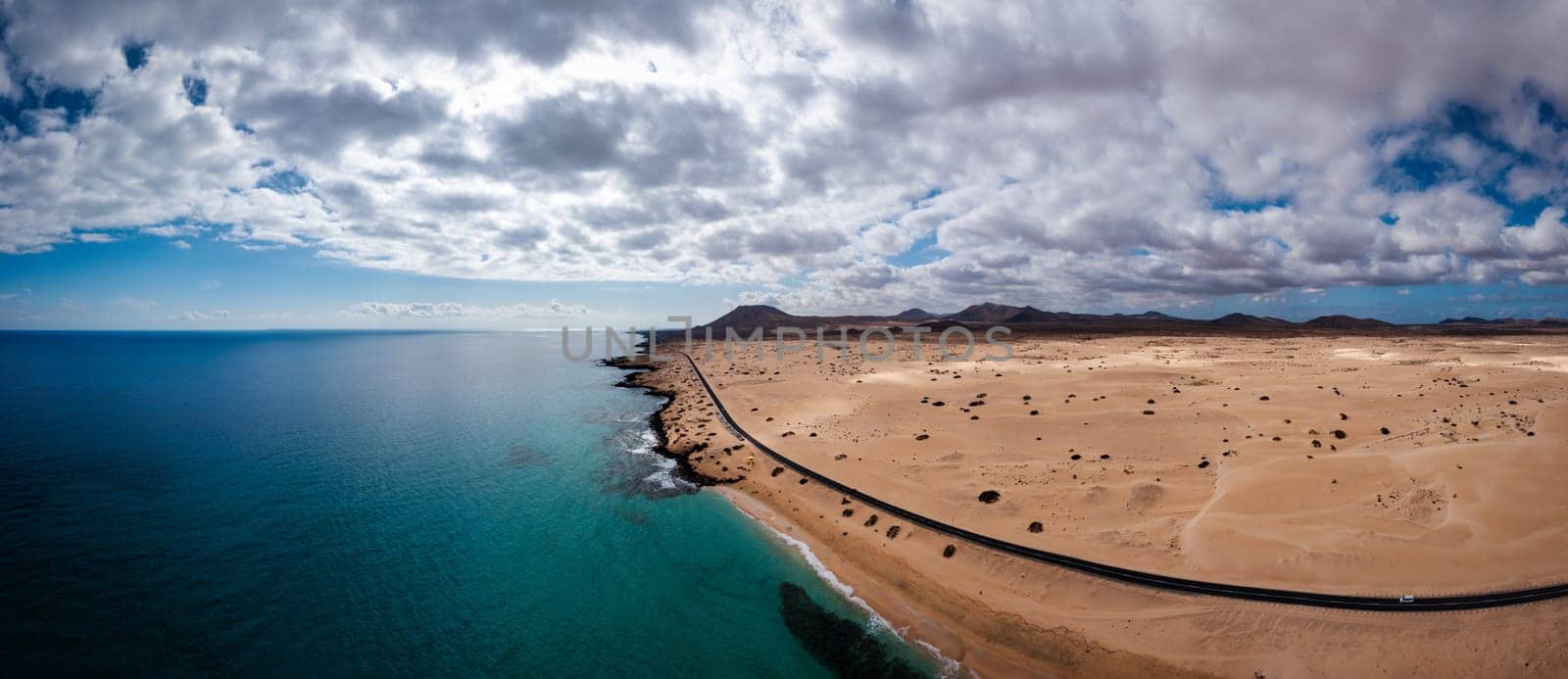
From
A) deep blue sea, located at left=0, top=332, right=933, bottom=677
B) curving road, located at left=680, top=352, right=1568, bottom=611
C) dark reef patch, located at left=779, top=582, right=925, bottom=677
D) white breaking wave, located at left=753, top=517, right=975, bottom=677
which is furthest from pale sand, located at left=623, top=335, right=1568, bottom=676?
deep blue sea, located at left=0, top=332, right=933, bottom=677

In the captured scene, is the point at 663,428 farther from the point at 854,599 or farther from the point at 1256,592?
the point at 1256,592

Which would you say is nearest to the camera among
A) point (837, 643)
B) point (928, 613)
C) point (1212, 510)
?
point (837, 643)

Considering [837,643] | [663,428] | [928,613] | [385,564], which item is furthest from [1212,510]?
[663,428]

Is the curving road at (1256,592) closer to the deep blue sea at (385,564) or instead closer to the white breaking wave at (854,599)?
the white breaking wave at (854,599)

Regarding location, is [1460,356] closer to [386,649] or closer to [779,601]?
[779,601]

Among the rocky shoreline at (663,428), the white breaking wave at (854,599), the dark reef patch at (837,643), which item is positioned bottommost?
the dark reef patch at (837,643)

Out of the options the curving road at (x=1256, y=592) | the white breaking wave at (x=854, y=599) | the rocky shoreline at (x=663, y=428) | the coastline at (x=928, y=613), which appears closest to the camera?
the curving road at (x=1256, y=592)

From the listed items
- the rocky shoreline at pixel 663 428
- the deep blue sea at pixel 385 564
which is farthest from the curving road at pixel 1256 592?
the rocky shoreline at pixel 663 428
